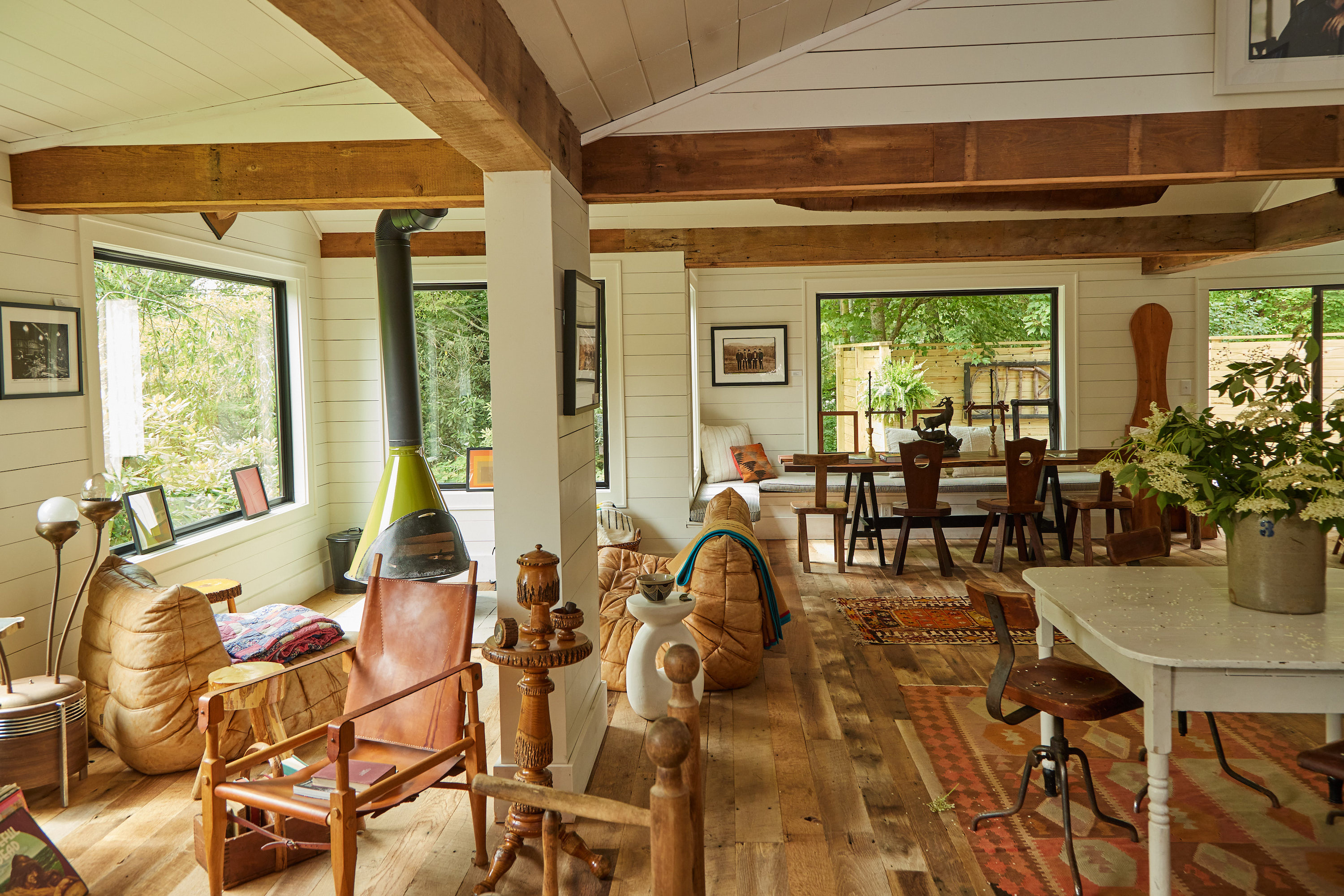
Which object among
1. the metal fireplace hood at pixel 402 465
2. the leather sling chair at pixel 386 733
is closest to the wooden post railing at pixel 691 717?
the leather sling chair at pixel 386 733

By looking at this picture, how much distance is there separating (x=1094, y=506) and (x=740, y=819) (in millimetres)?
4777

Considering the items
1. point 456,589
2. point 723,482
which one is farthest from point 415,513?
A: point 723,482

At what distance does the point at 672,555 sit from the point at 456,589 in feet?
13.4

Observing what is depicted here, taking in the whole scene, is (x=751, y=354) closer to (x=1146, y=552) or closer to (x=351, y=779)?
(x=1146, y=552)

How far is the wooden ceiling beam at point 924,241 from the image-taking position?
6.86 meters

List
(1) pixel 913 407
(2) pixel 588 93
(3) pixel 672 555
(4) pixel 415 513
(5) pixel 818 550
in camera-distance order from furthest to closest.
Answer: (1) pixel 913 407, (5) pixel 818 550, (3) pixel 672 555, (4) pixel 415 513, (2) pixel 588 93

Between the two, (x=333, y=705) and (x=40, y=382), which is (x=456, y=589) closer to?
(x=333, y=705)

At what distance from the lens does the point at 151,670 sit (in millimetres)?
3434

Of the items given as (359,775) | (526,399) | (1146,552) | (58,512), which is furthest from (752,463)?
(359,775)

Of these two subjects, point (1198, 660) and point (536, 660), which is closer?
point (1198, 660)

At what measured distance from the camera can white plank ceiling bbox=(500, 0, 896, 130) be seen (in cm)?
263

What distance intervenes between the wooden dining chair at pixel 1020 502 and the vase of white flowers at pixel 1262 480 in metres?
3.73

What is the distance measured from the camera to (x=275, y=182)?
379 cm

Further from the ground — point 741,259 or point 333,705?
point 741,259
